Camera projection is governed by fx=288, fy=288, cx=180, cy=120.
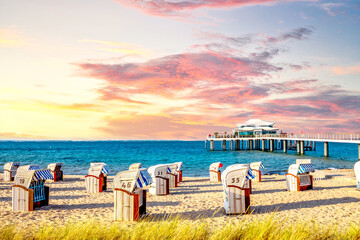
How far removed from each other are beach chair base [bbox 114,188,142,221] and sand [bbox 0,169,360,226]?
1.79ft

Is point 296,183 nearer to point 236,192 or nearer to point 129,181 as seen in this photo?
point 236,192

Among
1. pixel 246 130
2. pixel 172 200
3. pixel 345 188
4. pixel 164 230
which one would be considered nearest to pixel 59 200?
pixel 172 200

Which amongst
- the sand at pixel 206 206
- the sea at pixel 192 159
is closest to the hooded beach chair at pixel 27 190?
the sand at pixel 206 206

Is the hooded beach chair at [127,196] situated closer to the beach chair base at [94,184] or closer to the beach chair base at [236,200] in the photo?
the beach chair base at [236,200]

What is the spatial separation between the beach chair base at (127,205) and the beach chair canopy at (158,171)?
4969 millimetres

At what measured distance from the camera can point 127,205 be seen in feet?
28.8

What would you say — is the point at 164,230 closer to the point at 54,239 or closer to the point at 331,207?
the point at 54,239

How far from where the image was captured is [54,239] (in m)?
5.54

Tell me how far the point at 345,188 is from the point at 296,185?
311 cm

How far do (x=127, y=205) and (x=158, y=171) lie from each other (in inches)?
212

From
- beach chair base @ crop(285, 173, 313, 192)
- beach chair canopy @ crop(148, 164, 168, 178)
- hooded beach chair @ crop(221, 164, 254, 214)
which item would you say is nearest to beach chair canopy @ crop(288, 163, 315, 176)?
→ beach chair base @ crop(285, 173, 313, 192)

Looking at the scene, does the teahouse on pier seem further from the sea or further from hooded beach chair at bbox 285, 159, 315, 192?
hooded beach chair at bbox 285, 159, 315, 192

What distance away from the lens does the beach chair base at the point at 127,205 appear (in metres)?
8.73

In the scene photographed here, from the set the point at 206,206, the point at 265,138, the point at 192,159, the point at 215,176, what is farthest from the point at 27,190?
the point at 265,138
